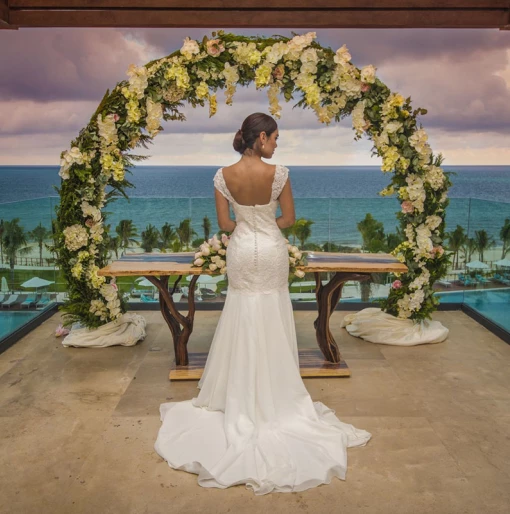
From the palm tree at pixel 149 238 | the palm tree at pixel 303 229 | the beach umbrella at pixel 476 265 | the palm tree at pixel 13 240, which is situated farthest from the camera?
the palm tree at pixel 303 229

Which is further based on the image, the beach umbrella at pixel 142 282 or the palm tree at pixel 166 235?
the beach umbrella at pixel 142 282

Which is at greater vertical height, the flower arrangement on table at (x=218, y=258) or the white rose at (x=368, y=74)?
the white rose at (x=368, y=74)

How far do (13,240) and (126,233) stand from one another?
1.26 metres

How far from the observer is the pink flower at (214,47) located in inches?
209

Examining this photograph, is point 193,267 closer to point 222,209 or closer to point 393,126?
point 222,209

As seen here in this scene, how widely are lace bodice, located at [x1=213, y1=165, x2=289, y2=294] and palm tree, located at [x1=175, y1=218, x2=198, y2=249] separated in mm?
3004

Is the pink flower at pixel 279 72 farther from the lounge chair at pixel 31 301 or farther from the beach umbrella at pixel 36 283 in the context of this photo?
the lounge chair at pixel 31 301

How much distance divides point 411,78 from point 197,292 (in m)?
18.2

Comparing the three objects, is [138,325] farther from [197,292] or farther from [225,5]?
[225,5]

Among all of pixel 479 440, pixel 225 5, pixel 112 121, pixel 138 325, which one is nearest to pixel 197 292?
pixel 138 325

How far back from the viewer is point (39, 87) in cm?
1884

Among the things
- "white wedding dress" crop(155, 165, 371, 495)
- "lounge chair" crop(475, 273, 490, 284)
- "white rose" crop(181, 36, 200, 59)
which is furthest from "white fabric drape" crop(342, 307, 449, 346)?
"white rose" crop(181, 36, 200, 59)

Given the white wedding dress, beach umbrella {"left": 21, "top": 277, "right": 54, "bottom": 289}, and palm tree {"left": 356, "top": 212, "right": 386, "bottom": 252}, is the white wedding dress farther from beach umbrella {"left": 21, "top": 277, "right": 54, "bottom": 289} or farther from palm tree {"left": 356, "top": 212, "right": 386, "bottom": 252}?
palm tree {"left": 356, "top": 212, "right": 386, "bottom": 252}

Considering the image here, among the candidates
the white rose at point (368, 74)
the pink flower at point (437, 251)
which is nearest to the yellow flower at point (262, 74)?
the white rose at point (368, 74)
